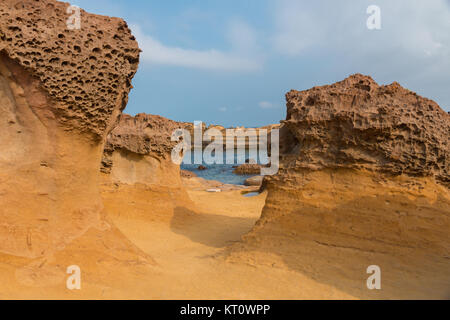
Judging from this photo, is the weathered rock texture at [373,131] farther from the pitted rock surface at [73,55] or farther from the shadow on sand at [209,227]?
the pitted rock surface at [73,55]

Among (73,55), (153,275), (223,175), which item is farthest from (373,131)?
(223,175)

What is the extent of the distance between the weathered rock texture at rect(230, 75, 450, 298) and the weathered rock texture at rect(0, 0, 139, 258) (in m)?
2.34

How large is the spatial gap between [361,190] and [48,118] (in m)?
3.88

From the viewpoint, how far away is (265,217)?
4.54 meters

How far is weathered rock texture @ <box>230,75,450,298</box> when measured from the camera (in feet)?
12.0

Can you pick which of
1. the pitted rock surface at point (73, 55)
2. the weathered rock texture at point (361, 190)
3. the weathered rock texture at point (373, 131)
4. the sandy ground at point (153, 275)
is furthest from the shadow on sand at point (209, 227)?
the pitted rock surface at point (73, 55)

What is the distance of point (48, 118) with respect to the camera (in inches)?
123

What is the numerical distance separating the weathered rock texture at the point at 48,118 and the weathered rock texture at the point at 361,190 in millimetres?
2339

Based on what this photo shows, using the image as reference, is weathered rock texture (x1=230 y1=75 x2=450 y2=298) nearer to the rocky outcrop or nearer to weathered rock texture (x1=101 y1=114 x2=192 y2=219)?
weathered rock texture (x1=101 y1=114 x2=192 y2=219)

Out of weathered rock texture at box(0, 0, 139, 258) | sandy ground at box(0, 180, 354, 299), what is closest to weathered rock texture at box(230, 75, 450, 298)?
sandy ground at box(0, 180, 354, 299)

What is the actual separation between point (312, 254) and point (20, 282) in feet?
10.4

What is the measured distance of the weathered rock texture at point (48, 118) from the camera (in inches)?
116
